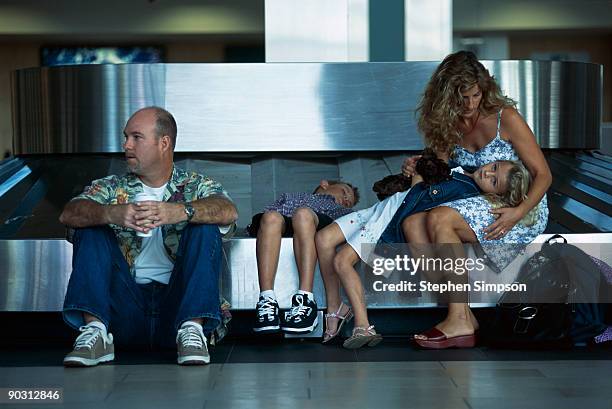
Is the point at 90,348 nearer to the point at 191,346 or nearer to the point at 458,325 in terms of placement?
the point at 191,346

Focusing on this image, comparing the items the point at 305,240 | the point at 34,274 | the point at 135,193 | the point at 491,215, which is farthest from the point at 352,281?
the point at 34,274

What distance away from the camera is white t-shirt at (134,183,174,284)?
14.7 ft

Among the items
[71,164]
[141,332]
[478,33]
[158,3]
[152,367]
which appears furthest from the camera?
[158,3]

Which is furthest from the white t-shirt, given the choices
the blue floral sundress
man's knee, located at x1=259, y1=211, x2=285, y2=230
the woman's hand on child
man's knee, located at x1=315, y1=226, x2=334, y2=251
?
the woman's hand on child

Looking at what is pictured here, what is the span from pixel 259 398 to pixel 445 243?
1488mm

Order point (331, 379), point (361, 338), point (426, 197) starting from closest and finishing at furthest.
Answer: point (331, 379) → point (361, 338) → point (426, 197)

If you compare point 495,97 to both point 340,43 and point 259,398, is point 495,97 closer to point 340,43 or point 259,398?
point 259,398

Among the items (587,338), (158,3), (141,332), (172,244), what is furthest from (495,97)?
(158,3)

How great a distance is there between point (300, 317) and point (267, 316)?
15 cm

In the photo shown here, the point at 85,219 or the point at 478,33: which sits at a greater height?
the point at 478,33

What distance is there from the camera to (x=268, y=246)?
4.85 metres

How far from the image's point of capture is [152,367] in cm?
411

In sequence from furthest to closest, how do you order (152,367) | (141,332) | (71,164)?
(71,164), (141,332), (152,367)

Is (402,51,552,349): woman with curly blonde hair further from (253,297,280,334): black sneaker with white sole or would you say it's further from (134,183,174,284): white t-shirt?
(134,183,174,284): white t-shirt
